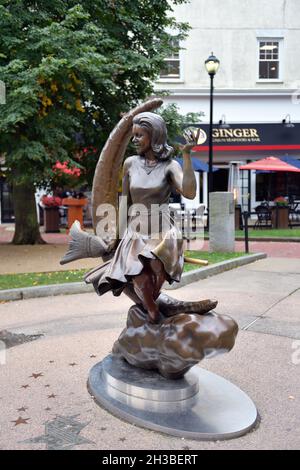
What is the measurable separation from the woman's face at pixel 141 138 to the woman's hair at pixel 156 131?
0.09ft

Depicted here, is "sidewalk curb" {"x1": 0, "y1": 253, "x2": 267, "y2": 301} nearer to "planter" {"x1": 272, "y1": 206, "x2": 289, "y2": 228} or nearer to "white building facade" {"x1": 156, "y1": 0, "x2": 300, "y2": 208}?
"planter" {"x1": 272, "y1": 206, "x2": 289, "y2": 228}

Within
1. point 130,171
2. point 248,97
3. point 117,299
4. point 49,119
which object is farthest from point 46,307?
point 248,97

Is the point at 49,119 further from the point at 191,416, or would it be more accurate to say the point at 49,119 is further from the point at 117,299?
the point at 191,416

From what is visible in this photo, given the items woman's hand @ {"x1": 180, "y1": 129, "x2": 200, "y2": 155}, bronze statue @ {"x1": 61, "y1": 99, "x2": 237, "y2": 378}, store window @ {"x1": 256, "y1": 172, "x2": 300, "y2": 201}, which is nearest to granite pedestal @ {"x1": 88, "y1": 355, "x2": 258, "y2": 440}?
bronze statue @ {"x1": 61, "y1": 99, "x2": 237, "y2": 378}

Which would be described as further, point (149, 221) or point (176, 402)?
point (149, 221)

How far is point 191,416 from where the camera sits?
133 inches

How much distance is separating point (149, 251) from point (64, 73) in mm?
7916

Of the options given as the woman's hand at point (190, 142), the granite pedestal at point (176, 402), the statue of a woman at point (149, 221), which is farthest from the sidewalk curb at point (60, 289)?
the woman's hand at point (190, 142)

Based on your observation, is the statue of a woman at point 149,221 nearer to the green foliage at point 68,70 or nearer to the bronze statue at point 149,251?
the bronze statue at point 149,251

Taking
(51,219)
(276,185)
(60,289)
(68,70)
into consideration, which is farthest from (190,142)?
(276,185)

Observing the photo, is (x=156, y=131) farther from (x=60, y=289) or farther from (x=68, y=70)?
(x=68, y=70)

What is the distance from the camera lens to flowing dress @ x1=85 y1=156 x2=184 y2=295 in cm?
348

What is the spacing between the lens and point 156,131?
373 cm
